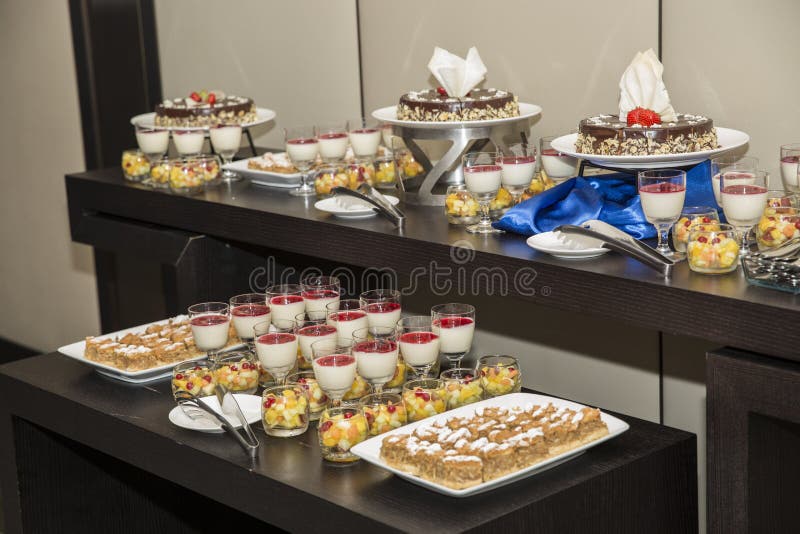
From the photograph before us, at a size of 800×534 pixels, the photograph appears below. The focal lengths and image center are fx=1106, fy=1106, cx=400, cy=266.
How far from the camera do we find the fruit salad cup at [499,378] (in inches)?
79.4

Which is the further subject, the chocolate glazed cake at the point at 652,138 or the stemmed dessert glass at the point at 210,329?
the stemmed dessert glass at the point at 210,329

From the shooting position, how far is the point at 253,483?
180 centimetres

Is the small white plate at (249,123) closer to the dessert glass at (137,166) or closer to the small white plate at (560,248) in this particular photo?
the dessert glass at (137,166)

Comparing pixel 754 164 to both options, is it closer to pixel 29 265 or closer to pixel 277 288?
pixel 277 288

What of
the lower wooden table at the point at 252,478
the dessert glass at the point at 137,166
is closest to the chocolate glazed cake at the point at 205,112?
the dessert glass at the point at 137,166

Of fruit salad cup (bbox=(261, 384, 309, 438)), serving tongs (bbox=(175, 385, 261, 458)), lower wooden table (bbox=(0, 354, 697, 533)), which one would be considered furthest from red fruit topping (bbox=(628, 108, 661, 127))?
serving tongs (bbox=(175, 385, 261, 458))

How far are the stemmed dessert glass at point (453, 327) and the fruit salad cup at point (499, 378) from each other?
79 millimetres

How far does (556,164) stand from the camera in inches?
95.8

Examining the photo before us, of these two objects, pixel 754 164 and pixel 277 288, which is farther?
pixel 277 288

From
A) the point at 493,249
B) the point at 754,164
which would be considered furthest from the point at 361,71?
the point at 754,164

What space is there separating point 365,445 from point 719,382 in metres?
0.58

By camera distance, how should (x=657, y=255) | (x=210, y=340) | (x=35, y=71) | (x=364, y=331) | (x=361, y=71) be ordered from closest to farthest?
(x=657, y=255), (x=364, y=331), (x=210, y=340), (x=361, y=71), (x=35, y=71)

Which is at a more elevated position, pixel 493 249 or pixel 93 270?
pixel 493 249

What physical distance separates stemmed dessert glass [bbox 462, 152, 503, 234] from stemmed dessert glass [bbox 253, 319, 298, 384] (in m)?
0.45
